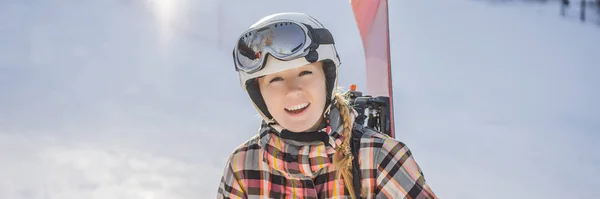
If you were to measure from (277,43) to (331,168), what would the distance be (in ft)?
1.43

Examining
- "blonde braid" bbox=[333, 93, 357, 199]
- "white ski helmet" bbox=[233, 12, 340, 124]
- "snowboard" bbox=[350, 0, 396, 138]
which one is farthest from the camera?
"snowboard" bbox=[350, 0, 396, 138]

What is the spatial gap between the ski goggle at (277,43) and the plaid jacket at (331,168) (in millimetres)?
224

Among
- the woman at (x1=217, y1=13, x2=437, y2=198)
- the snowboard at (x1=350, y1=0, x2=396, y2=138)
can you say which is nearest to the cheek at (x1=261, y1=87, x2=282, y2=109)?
the woman at (x1=217, y1=13, x2=437, y2=198)

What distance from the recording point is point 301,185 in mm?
1743

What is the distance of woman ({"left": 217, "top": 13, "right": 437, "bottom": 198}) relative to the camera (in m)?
1.70

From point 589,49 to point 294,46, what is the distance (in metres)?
Answer: 6.85

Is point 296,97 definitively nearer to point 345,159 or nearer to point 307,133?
point 307,133

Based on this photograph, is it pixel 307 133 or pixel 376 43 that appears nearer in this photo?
pixel 307 133

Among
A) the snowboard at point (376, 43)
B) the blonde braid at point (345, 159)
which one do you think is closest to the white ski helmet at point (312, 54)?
the blonde braid at point (345, 159)

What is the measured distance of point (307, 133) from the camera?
1.72 m

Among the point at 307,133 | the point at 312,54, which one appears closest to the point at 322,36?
the point at 312,54

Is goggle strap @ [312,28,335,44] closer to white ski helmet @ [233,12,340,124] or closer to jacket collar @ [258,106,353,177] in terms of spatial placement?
white ski helmet @ [233,12,340,124]

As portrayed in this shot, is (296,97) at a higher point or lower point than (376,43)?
lower

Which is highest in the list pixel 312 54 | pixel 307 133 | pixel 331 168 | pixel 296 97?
pixel 312 54
